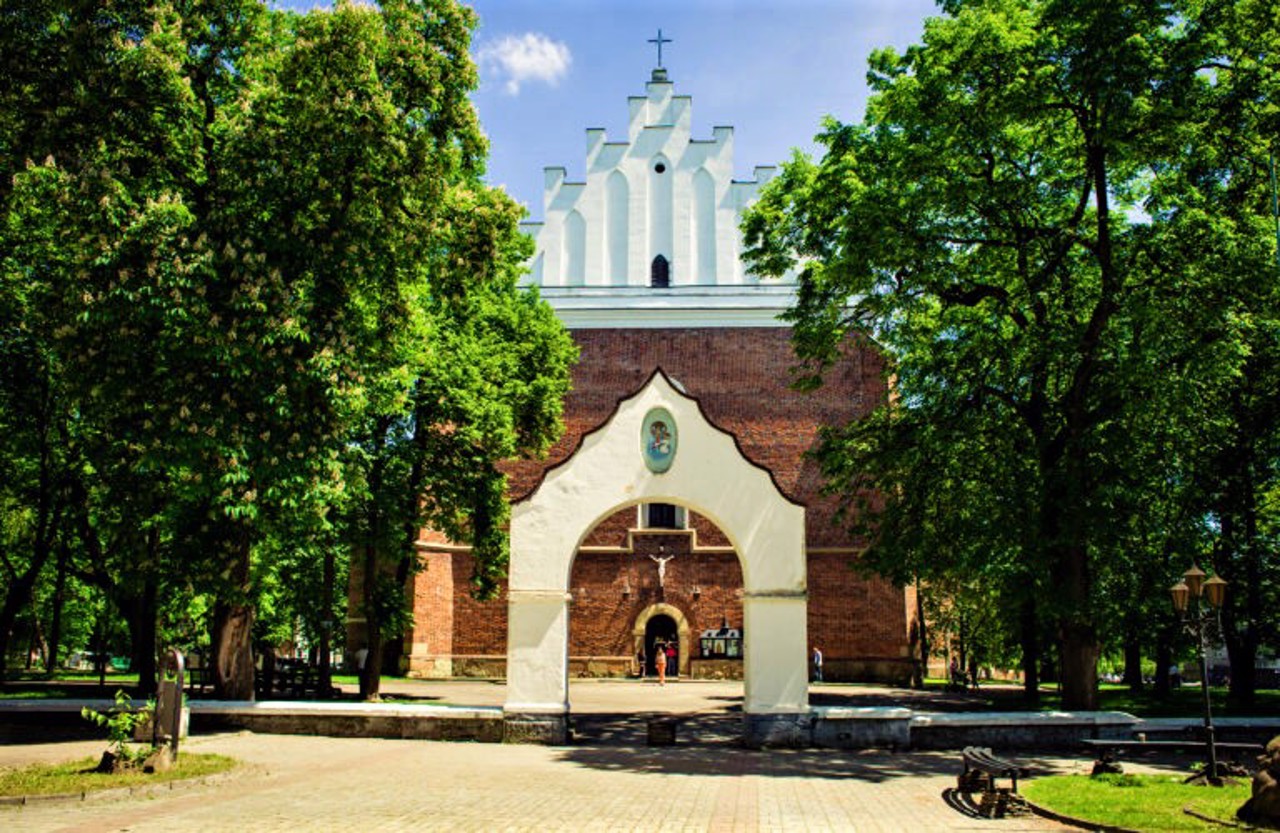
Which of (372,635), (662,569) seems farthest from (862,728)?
(662,569)

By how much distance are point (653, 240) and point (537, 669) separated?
22.3m

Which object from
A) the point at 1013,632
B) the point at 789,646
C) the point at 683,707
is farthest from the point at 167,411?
the point at 1013,632

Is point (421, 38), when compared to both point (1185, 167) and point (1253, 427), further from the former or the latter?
point (1253, 427)

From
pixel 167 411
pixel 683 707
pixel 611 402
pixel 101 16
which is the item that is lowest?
pixel 683 707

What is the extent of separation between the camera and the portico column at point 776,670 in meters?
16.7

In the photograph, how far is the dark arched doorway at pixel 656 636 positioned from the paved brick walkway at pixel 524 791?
19.1 meters

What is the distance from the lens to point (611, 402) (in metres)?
36.7

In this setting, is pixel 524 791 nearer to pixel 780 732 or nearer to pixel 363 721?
pixel 780 732

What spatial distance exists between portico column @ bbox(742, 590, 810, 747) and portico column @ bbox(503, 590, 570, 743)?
10.3ft

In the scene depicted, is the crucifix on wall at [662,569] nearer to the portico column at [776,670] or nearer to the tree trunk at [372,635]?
the tree trunk at [372,635]

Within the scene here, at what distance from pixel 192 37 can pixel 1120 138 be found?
51.6ft

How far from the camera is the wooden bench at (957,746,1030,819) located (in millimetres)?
10945

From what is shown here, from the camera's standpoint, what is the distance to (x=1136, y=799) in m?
11.6

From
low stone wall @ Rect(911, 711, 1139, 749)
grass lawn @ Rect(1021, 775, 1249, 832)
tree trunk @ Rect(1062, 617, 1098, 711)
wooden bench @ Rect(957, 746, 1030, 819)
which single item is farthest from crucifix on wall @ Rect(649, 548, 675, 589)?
wooden bench @ Rect(957, 746, 1030, 819)
